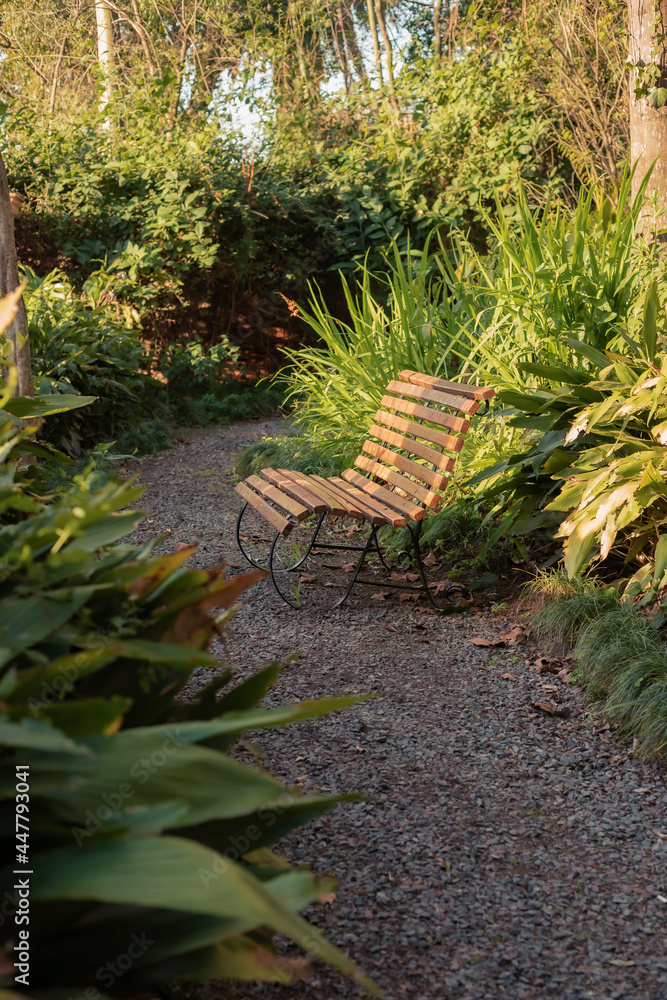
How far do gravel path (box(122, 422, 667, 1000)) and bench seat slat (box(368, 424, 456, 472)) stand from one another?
0.74 metres

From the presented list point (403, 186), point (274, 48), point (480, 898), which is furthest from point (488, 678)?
point (274, 48)

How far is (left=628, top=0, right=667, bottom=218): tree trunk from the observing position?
16.1 ft

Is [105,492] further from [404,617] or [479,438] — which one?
[479,438]

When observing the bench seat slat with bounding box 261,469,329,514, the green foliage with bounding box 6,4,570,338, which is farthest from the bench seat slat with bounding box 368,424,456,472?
the green foliage with bounding box 6,4,570,338

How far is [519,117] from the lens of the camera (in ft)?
29.8

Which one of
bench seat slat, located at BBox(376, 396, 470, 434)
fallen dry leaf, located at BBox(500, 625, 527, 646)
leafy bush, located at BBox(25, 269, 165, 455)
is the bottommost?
fallen dry leaf, located at BBox(500, 625, 527, 646)

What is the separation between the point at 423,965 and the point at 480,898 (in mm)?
277

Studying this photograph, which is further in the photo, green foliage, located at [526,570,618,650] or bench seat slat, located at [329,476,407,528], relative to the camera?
bench seat slat, located at [329,476,407,528]

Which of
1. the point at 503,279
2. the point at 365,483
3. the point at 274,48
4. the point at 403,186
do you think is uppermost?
the point at 274,48

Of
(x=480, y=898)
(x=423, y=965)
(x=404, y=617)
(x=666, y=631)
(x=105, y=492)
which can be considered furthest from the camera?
(x=404, y=617)

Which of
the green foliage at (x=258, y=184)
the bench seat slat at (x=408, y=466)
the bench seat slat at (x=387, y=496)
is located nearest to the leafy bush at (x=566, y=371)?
the bench seat slat at (x=408, y=466)

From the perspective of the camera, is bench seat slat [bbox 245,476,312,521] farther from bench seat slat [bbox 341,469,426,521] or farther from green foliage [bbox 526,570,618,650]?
green foliage [bbox 526,570,618,650]

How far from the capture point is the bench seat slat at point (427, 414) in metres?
3.73

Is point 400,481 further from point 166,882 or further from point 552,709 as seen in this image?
point 166,882
